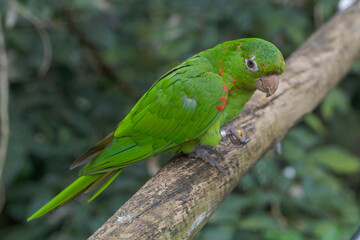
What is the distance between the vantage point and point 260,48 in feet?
4.20

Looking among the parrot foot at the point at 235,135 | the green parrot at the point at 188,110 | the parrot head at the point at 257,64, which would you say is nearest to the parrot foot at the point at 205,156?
the green parrot at the point at 188,110

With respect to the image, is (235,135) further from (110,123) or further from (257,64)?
(110,123)

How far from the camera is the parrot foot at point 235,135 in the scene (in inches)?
57.1

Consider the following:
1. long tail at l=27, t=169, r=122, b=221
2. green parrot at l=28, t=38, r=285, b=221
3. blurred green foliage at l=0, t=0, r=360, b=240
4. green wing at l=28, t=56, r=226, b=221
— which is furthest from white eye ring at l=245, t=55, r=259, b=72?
blurred green foliage at l=0, t=0, r=360, b=240

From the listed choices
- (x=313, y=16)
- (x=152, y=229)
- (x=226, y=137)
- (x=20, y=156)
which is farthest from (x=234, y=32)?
(x=152, y=229)

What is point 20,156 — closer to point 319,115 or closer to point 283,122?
point 283,122

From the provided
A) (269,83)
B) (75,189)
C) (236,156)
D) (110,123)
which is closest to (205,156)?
(236,156)

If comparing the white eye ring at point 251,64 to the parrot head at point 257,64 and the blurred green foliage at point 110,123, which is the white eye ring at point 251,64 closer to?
the parrot head at point 257,64

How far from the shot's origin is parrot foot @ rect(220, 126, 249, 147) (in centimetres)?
145

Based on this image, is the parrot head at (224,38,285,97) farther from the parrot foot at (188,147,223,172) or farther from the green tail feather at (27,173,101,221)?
the green tail feather at (27,173,101,221)

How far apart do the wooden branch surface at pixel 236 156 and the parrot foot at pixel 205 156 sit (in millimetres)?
18

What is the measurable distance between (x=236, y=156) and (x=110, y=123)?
113cm

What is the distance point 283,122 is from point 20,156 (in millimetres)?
1238

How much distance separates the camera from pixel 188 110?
1328mm
